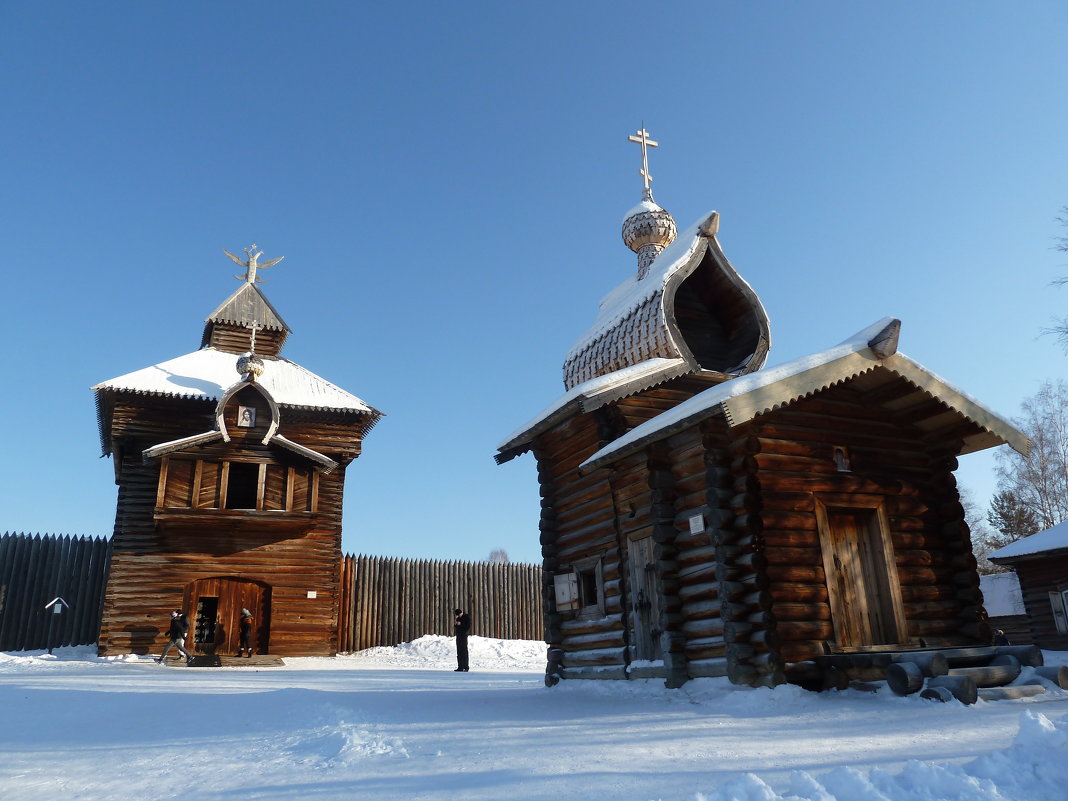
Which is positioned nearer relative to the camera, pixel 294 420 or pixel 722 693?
pixel 722 693

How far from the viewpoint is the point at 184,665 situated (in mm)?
18938

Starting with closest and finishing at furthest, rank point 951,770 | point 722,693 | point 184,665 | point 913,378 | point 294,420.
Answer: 1. point 951,770
2. point 722,693
3. point 913,378
4. point 184,665
5. point 294,420

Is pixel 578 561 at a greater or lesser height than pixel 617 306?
lesser

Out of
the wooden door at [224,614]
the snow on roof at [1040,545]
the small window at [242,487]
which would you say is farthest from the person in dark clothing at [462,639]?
the snow on roof at [1040,545]

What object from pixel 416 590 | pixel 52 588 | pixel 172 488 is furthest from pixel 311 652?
pixel 52 588

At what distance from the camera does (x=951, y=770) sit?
15.0 feet

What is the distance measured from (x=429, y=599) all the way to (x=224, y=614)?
20.8 feet

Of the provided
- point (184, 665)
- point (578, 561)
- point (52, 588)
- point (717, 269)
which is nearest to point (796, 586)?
point (578, 561)

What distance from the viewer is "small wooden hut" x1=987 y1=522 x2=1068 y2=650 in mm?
21516

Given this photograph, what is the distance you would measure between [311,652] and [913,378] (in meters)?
18.6

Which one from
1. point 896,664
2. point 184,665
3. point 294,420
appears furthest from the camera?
point 294,420

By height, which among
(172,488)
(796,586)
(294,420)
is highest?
(294,420)

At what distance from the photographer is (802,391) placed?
30.8 ft

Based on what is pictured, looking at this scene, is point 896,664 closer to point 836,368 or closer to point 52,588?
point 836,368
